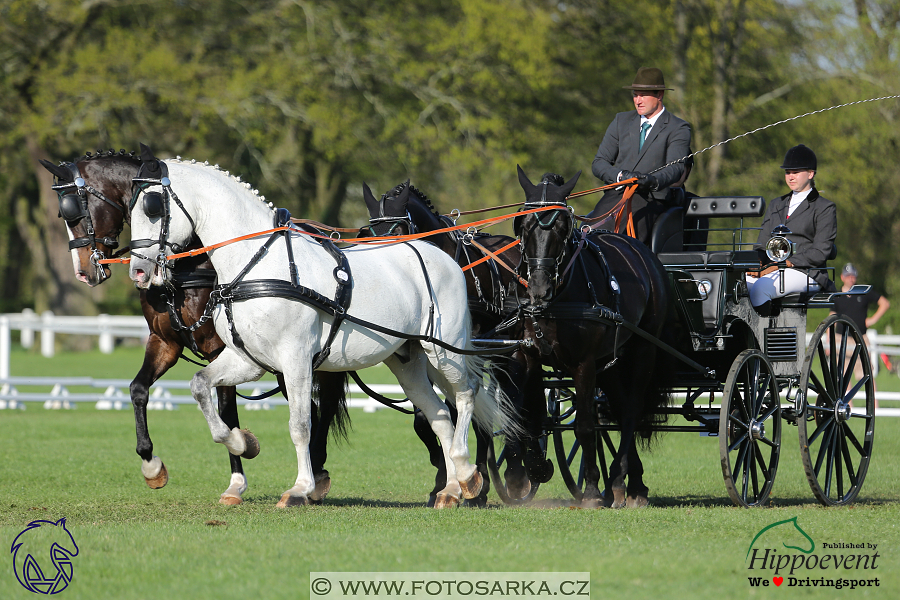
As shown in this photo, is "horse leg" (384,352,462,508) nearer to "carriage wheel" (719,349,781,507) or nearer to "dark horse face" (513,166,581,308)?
"dark horse face" (513,166,581,308)

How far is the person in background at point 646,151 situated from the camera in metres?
8.59

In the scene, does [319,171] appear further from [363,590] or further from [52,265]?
[363,590]

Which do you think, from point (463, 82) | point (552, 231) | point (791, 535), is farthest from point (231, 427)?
point (463, 82)

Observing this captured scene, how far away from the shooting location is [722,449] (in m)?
7.17

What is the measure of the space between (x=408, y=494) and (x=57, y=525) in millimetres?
3325

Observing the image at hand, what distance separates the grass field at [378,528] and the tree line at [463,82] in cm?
1496

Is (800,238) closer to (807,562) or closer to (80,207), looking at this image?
(807,562)

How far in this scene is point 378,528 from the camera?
232 inches

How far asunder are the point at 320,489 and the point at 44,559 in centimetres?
287

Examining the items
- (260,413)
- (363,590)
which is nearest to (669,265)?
(363,590)

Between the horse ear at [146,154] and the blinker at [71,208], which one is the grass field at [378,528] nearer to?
the blinker at [71,208]

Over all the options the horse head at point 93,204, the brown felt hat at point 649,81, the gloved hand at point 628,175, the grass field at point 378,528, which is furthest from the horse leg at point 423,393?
the brown felt hat at point 649,81

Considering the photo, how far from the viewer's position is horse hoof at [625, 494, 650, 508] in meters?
7.69

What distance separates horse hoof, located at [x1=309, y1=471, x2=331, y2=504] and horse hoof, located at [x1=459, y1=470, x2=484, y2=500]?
114 cm
